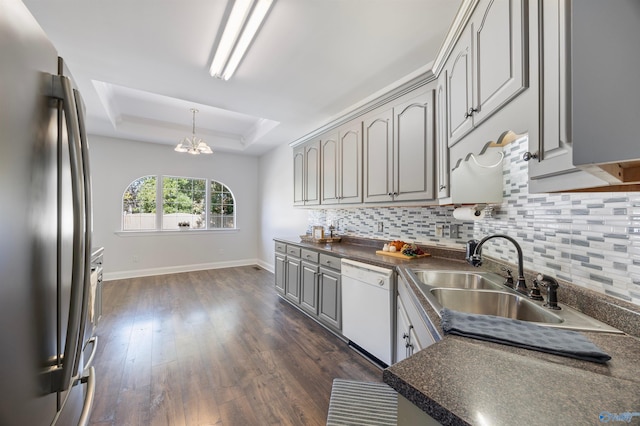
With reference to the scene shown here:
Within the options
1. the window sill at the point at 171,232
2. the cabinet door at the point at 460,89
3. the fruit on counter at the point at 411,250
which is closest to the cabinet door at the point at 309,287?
the fruit on counter at the point at 411,250

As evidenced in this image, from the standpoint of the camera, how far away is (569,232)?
120cm

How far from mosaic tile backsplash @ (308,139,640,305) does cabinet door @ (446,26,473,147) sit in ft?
1.42

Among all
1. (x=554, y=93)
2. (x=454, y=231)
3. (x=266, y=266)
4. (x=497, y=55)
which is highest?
(x=497, y=55)

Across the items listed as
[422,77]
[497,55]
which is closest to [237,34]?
[422,77]

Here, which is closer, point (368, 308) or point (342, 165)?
point (368, 308)

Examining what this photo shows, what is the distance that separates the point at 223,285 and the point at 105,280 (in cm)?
218

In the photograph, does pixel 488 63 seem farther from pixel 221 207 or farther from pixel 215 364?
pixel 221 207

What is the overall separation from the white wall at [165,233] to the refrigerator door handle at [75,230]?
420cm

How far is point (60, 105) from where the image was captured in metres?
0.74

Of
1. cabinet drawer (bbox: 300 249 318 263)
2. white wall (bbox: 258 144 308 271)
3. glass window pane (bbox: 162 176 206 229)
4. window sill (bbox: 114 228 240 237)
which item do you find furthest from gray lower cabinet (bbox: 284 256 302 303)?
glass window pane (bbox: 162 176 206 229)

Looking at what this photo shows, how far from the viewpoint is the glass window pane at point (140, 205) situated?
496cm

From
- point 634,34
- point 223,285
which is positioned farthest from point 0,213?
point 223,285

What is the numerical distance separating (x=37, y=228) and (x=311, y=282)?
101 inches

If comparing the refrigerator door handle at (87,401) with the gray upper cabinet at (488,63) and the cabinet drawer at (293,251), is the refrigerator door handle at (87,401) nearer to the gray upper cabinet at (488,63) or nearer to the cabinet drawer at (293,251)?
the gray upper cabinet at (488,63)
